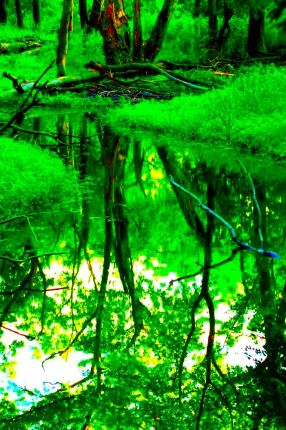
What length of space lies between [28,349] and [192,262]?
2.28 m

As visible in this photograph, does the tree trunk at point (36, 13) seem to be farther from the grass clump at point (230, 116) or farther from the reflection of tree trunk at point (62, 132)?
the grass clump at point (230, 116)

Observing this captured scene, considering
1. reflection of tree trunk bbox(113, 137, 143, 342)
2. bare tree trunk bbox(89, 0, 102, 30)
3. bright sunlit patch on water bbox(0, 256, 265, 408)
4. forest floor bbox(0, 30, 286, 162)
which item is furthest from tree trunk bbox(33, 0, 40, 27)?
bright sunlit patch on water bbox(0, 256, 265, 408)

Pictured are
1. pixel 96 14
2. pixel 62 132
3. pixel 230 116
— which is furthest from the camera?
pixel 96 14

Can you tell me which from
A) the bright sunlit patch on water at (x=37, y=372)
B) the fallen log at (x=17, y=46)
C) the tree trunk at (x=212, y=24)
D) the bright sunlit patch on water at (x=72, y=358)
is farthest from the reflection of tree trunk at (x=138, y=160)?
the fallen log at (x=17, y=46)

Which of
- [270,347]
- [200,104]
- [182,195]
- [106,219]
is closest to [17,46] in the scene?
[200,104]

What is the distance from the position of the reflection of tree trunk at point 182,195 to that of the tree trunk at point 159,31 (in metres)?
8.72

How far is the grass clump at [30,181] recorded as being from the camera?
774 centimetres

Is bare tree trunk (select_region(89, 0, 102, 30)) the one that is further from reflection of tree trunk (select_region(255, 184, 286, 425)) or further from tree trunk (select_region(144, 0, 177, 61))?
reflection of tree trunk (select_region(255, 184, 286, 425))

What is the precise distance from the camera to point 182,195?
9.06 m

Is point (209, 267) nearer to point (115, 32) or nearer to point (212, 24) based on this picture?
point (115, 32)

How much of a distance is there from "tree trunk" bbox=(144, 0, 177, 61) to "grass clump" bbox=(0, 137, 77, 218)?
1138 cm

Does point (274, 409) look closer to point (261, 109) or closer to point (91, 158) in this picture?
point (91, 158)

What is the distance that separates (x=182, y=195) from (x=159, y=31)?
12533 millimetres

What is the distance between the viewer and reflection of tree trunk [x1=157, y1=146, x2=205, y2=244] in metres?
7.46
